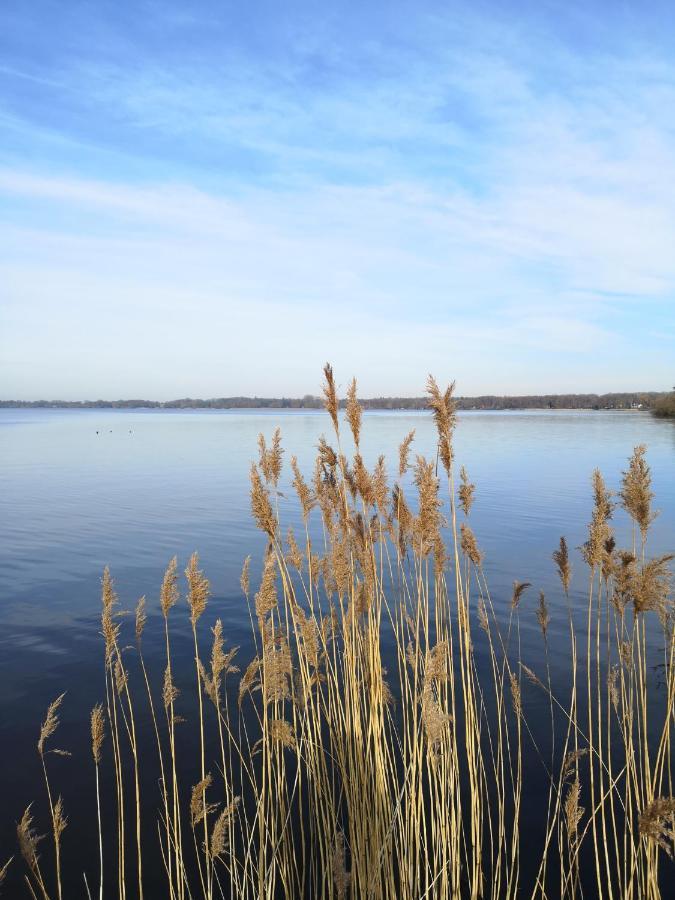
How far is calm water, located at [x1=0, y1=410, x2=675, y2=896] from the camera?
22.7ft

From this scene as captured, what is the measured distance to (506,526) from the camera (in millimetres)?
16453

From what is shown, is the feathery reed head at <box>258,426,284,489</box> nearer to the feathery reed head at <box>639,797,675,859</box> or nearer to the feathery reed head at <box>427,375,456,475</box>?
the feathery reed head at <box>427,375,456,475</box>

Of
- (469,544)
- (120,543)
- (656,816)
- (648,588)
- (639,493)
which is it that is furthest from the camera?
(120,543)

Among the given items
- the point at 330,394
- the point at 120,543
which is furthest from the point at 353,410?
the point at 120,543

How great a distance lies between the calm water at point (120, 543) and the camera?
693 cm

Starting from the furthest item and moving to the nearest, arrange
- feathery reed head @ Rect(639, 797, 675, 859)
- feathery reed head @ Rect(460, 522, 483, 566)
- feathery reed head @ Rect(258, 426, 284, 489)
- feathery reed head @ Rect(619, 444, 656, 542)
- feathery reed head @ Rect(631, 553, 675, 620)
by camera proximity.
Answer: feathery reed head @ Rect(460, 522, 483, 566) < feathery reed head @ Rect(258, 426, 284, 489) < feathery reed head @ Rect(619, 444, 656, 542) < feathery reed head @ Rect(631, 553, 675, 620) < feathery reed head @ Rect(639, 797, 675, 859)

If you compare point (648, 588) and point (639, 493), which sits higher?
point (639, 493)

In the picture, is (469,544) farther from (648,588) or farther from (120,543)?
(120,543)

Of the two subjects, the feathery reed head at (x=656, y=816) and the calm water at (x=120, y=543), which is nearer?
the feathery reed head at (x=656, y=816)

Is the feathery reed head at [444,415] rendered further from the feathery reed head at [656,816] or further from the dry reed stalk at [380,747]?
the feathery reed head at [656,816]

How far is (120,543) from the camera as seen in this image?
48.9 ft

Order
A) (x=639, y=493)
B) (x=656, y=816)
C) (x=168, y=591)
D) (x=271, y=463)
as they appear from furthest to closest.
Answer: (x=271, y=463)
(x=639, y=493)
(x=168, y=591)
(x=656, y=816)

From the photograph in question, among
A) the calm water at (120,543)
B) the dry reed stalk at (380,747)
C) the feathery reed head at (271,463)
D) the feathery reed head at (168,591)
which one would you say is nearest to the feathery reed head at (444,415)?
the dry reed stalk at (380,747)

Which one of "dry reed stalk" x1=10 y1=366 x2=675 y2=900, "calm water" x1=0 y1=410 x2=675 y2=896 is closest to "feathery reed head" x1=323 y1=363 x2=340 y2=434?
"dry reed stalk" x1=10 y1=366 x2=675 y2=900
